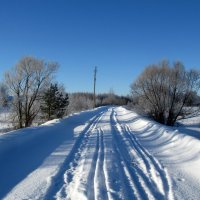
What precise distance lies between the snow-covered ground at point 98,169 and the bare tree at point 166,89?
958 inches

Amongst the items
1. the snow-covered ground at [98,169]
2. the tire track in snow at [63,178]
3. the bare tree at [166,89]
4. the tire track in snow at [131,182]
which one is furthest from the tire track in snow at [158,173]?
the bare tree at [166,89]

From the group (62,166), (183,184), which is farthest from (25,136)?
(183,184)

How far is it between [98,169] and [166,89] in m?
31.2

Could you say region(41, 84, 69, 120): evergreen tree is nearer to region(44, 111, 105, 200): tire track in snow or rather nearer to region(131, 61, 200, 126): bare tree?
region(131, 61, 200, 126): bare tree

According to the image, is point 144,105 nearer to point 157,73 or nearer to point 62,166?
point 157,73

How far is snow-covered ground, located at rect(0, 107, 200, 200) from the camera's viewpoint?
6199mm

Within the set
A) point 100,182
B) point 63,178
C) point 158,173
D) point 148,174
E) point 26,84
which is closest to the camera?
point 100,182

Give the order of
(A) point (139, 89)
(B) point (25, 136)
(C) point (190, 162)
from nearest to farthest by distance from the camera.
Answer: (C) point (190, 162) < (B) point (25, 136) < (A) point (139, 89)

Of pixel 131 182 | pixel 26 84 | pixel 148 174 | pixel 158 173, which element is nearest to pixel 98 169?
pixel 148 174

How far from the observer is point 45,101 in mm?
39344

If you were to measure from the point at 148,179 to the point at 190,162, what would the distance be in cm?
266

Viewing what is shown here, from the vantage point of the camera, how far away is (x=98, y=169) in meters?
8.16

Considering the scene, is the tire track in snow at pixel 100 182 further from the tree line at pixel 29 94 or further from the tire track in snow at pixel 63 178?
the tree line at pixel 29 94

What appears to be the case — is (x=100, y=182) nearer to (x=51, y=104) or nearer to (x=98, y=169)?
(x=98, y=169)
